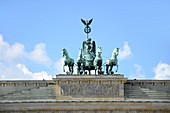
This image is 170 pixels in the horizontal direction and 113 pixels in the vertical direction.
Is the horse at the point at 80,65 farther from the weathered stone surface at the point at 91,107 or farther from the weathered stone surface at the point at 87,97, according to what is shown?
the weathered stone surface at the point at 91,107

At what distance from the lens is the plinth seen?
67062 mm

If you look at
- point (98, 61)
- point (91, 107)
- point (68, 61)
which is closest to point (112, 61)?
point (98, 61)

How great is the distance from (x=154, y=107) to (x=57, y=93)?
8.91 m

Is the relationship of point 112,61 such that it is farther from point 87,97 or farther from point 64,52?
point 64,52

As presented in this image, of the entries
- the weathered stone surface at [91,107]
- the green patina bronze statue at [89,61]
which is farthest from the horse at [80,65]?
the weathered stone surface at [91,107]

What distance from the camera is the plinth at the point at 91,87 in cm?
6706

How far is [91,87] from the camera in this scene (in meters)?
67.3

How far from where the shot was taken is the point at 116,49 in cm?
6881

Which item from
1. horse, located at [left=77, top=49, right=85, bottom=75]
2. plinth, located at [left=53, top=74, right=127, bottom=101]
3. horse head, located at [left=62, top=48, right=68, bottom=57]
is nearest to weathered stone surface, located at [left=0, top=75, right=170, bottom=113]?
plinth, located at [left=53, top=74, right=127, bottom=101]

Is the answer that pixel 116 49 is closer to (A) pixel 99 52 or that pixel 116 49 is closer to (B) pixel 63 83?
(A) pixel 99 52

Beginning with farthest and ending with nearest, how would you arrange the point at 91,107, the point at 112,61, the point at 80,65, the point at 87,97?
the point at 80,65 < the point at 112,61 < the point at 87,97 < the point at 91,107

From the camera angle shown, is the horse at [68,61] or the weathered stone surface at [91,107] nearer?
the weathered stone surface at [91,107]

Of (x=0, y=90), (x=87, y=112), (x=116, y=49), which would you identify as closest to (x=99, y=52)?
(x=116, y=49)

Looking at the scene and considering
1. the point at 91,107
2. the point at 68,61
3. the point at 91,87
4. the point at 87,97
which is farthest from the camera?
the point at 68,61
